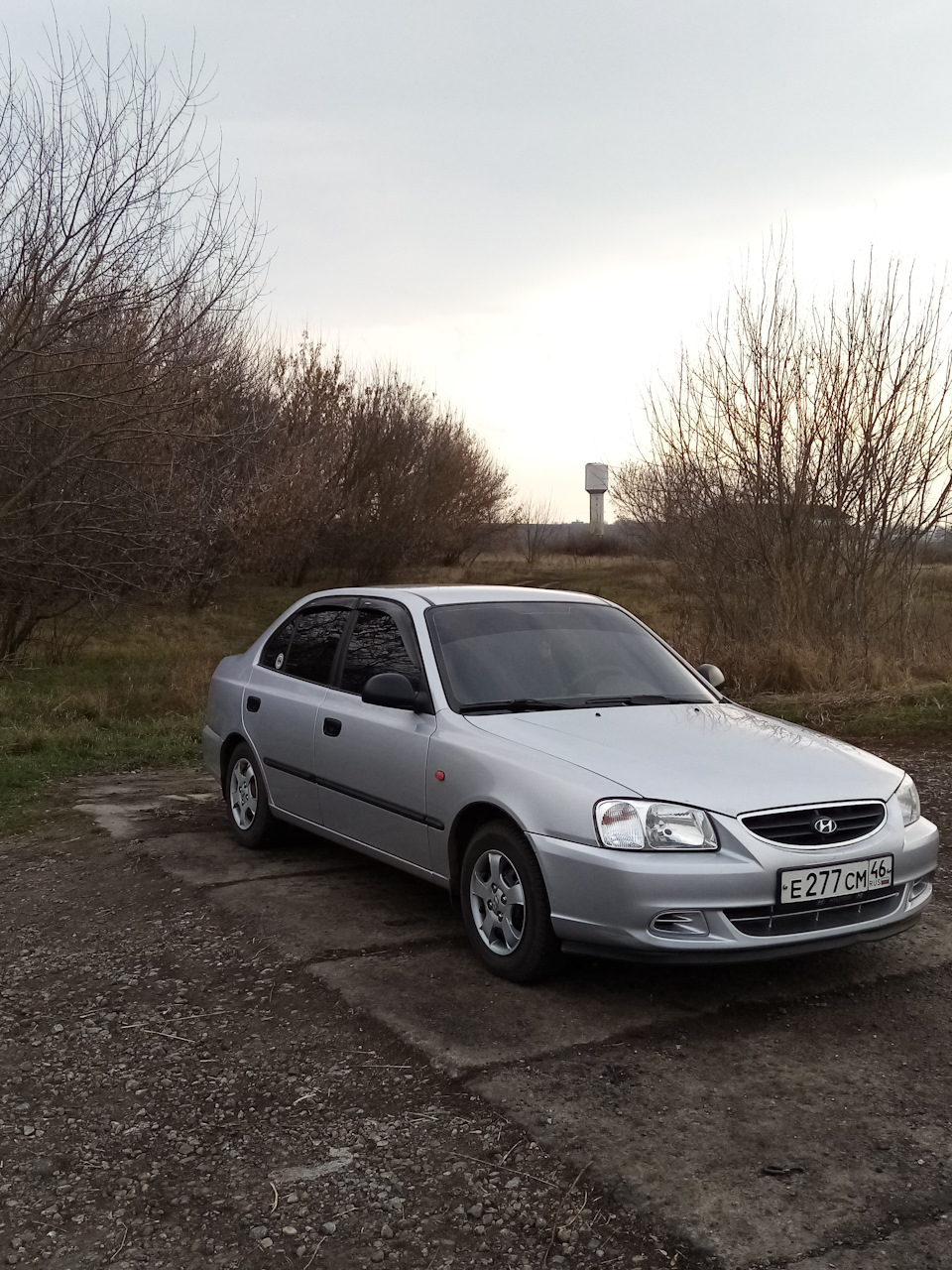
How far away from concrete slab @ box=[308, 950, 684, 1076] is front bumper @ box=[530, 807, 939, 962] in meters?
0.25

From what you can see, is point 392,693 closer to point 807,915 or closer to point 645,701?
point 645,701

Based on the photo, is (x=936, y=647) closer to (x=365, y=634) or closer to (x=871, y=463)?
(x=871, y=463)

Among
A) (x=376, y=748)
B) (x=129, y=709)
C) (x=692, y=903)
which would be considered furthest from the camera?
(x=129, y=709)

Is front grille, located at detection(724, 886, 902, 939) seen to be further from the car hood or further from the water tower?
the water tower

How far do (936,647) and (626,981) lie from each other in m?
12.6

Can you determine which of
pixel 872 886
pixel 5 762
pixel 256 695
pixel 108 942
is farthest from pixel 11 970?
pixel 5 762

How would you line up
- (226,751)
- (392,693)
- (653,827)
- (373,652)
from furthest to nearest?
(226,751) → (373,652) → (392,693) → (653,827)

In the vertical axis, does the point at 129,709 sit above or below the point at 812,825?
below

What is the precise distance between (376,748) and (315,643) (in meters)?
1.18

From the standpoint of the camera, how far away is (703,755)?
4578mm

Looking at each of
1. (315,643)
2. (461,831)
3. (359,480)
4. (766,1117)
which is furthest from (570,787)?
(359,480)

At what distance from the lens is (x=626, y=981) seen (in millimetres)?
4559

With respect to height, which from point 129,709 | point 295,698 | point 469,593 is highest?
point 469,593

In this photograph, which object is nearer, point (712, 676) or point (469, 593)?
point (469, 593)
